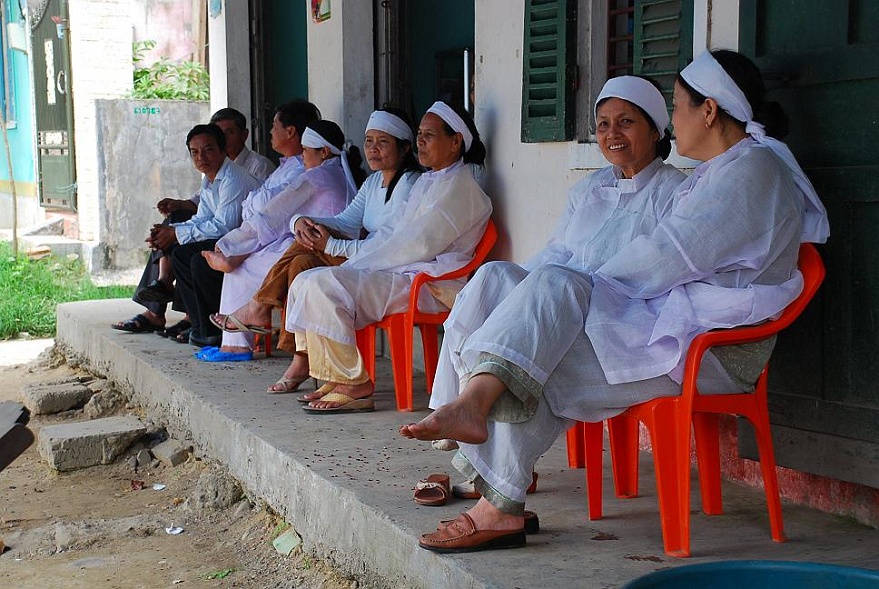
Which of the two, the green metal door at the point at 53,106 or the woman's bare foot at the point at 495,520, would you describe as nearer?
the woman's bare foot at the point at 495,520

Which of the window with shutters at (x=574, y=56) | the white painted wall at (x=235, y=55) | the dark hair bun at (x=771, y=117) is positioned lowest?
the dark hair bun at (x=771, y=117)

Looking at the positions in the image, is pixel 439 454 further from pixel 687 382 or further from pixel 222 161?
pixel 222 161

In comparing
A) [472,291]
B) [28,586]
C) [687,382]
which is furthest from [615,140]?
[28,586]

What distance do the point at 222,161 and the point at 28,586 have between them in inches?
128

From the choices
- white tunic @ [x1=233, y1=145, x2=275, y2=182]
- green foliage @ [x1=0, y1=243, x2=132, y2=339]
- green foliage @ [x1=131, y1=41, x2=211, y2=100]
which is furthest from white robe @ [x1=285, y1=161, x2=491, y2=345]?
green foliage @ [x1=131, y1=41, x2=211, y2=100]

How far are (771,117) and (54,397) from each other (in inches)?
184

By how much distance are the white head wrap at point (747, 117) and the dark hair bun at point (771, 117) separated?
0.03m

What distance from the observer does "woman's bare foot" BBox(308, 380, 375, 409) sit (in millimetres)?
4633

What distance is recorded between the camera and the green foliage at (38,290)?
9.64 metres

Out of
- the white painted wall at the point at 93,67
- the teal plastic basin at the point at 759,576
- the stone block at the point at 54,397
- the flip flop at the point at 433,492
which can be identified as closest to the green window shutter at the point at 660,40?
the flip flop at the point at 433,492

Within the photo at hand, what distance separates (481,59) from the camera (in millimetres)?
4969

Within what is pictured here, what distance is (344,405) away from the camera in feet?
15.2

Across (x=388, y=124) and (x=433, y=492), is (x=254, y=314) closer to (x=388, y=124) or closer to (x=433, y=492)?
(x=388, y=124)

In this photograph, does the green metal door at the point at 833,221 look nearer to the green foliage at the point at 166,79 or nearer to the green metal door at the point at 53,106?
the green foliage at the point at 166,79
